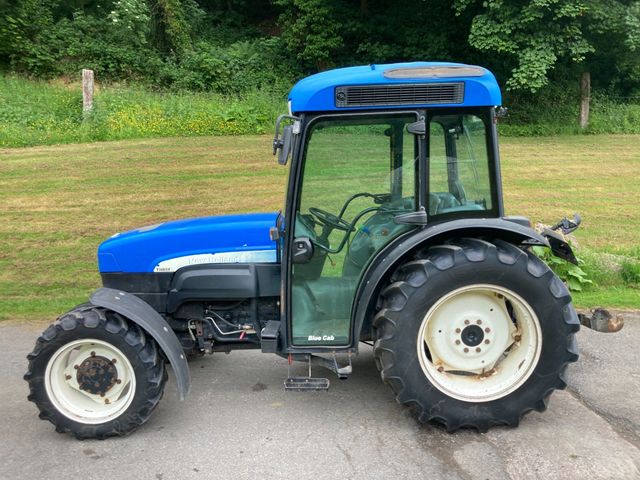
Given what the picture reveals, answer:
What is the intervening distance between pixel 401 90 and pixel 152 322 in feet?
6.33

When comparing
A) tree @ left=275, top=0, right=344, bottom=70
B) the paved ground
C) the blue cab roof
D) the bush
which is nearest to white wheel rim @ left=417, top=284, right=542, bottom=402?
the paved ground

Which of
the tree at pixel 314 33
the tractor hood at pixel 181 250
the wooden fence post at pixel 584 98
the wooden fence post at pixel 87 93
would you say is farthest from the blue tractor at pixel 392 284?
the tree at pixel 314 33

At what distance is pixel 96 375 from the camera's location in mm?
3562

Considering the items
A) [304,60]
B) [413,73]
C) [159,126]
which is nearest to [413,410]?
[413,73]

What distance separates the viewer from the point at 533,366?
3.50 metres

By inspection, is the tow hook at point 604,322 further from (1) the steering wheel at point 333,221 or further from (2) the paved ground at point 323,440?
(1) the steering wheel at point 333,221

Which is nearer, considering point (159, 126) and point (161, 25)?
point (159, 126)

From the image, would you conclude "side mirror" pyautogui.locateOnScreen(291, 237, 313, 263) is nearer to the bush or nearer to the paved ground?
the paved ground

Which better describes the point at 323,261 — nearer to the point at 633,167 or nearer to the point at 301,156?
the point at 301,156

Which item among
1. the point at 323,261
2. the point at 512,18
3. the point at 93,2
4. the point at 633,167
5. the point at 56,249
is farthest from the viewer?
the point at 93,2

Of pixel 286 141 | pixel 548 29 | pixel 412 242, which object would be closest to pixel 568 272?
pixel 412 242

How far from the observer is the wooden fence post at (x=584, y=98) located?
58.7 ft

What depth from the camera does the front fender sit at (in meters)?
3.41

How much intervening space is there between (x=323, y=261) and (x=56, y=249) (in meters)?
5.05
